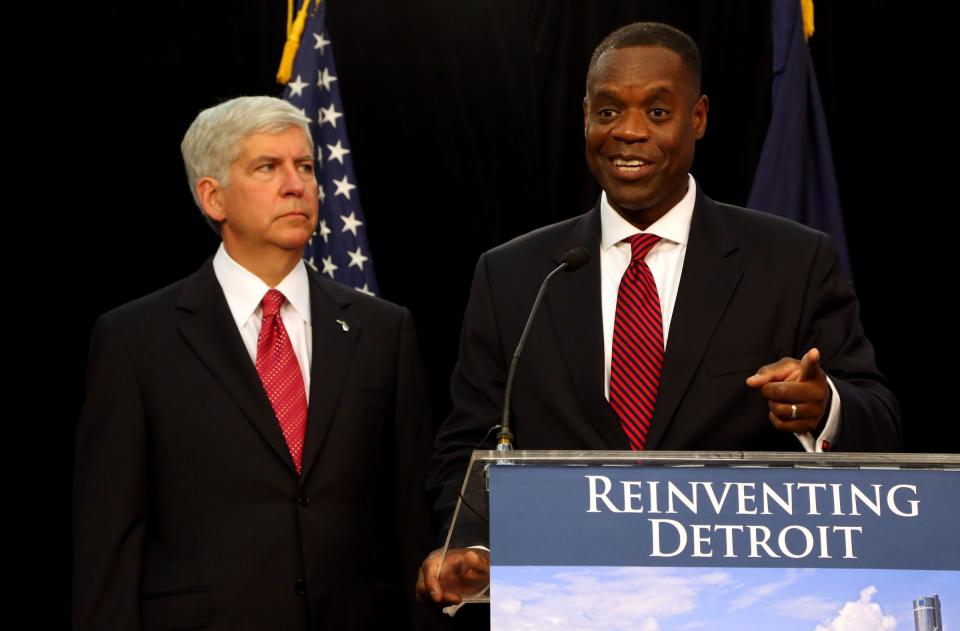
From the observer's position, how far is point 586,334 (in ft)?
9.39

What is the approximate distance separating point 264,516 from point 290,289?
578mm

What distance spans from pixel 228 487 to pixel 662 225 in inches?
42.9

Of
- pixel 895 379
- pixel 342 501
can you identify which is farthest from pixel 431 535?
pixel 895 379

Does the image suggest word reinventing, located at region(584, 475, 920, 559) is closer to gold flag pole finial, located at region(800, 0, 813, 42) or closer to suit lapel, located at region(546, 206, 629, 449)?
suit lapel, located at region(546, 206, 629, 449)

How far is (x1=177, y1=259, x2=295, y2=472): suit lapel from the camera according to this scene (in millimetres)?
3219

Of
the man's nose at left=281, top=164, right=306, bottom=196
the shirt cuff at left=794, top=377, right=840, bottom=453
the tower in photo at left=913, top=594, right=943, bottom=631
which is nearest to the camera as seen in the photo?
the tower in photo at left=913, top=594, right=943, bottom=631

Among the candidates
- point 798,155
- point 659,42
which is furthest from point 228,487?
point 798,155

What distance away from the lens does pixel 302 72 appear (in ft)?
15.3

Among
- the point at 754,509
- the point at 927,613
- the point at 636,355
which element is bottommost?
the point at 927,613

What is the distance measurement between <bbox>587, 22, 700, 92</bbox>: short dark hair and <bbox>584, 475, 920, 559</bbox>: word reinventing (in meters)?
1.40

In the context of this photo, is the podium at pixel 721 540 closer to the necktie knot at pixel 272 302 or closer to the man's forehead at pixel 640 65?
the man's forehead at pixel 640 65

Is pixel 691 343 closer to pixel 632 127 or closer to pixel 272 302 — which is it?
pixel 632 127

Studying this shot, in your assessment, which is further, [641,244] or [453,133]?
[453,133]

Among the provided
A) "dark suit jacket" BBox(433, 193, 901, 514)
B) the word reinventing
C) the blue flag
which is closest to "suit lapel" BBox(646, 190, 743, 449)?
"dark suit jacket" BBox(433, 193, 901, 514)
